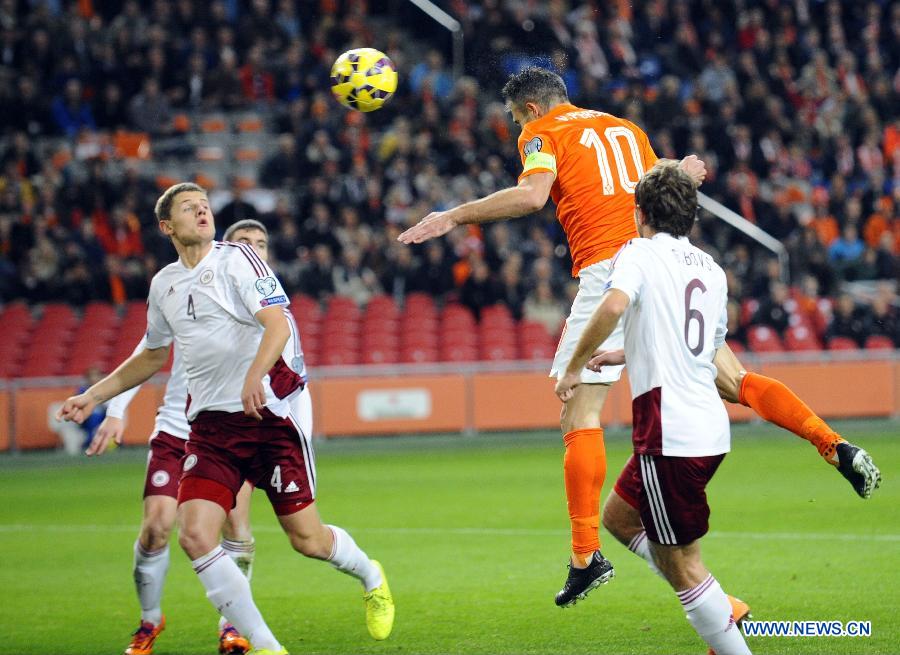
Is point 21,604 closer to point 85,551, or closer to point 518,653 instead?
point 85,551

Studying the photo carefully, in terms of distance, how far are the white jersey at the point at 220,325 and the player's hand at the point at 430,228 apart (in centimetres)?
68

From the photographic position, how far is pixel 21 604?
28.3 ft

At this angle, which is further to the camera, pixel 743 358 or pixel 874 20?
pixel 874 20

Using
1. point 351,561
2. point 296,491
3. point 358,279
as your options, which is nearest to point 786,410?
point 351,561

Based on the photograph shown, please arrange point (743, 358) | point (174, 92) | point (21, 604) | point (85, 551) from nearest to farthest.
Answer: point (21, 604) < point (85, 551) < point (743, 358) < point (174, 92)

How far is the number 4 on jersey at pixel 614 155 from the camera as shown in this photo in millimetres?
7234

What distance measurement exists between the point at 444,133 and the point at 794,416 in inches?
690

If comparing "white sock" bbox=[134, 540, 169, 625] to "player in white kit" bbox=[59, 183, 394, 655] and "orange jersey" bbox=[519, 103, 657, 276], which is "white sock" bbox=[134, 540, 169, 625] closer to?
"player in white kit" bbox=[59, 183, 394, 655]

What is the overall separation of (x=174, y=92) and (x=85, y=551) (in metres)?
15.1

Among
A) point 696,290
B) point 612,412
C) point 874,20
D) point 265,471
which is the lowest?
point 612,412

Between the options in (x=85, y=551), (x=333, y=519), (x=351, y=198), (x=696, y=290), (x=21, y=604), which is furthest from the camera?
(x=351, y=198)

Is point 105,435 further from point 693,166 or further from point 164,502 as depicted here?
point 693,166

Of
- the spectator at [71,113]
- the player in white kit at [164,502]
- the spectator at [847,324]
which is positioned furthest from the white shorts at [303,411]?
the spectator at [71,113]

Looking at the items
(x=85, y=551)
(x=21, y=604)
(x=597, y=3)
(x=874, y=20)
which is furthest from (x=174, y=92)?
(x=21, y=604)
